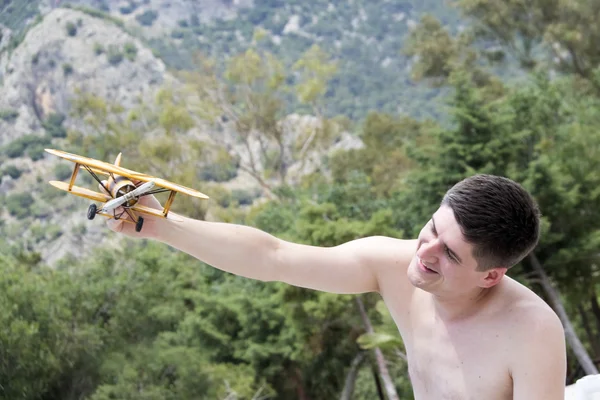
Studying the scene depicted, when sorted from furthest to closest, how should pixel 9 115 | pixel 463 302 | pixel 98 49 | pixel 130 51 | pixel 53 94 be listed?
pixel 130 51
pixel 98 49
pixel 53 94
pixel 9 115
pixel 463 302

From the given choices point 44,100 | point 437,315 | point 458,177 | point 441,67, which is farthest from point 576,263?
point 44,100

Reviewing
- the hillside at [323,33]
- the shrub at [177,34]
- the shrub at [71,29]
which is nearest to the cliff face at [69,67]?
the shrub at [71,29]

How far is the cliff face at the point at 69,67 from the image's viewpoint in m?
27.9

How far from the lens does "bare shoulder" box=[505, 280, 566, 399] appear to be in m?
1.25

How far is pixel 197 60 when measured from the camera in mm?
21047

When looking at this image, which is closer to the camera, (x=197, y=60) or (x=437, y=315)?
(x=437, y=315)

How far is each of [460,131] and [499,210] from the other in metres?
8.51

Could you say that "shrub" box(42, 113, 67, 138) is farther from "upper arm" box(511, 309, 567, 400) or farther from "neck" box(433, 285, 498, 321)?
"upper arm" box(511, 309, 567, 400)

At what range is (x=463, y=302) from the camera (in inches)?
54.8

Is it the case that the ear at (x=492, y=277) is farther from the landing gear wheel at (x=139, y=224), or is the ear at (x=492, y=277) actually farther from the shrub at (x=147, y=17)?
the shrub at (x=147, y=17)

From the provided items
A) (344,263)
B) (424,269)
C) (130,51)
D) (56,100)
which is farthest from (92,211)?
(130,51)

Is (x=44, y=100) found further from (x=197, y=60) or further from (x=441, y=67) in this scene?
(x=441, y=67)

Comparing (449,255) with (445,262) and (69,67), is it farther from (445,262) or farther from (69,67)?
(69,67)

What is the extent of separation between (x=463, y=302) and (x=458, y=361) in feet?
0.39
